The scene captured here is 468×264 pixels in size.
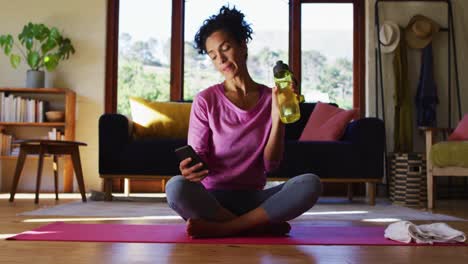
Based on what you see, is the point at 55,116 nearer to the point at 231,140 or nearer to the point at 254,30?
the point at 254,30

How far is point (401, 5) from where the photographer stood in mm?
5762

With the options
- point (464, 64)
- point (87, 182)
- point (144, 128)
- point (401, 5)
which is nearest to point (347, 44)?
point (401, 5)

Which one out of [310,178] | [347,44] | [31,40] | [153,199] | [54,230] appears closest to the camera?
[310,178]

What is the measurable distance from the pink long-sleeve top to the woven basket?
106 inches

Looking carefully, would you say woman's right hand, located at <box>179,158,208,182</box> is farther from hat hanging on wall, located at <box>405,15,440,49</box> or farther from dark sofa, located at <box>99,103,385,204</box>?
hat hanging on wall, located at <box>405,15,440,49</box>

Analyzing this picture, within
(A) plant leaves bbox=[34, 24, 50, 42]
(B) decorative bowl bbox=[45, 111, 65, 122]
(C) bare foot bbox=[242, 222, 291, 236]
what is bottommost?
(C) bare foot bbox=[242, 222, 291, 236]

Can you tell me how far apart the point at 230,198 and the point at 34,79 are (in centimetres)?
383

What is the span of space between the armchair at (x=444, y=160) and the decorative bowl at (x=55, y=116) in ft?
10.2

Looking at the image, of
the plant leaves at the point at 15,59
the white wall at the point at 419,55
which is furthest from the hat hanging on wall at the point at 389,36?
the plant leaves at the point at 15,59

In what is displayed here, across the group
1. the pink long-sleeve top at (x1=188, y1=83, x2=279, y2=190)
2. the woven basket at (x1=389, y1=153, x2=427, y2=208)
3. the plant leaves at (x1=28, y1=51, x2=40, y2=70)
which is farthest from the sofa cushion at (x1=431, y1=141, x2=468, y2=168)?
the plant leaves at (x1=28, y1=51, x2=40, y2=70)

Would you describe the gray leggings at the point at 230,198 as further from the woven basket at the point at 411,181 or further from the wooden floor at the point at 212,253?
the woven basket at the point at 411,181

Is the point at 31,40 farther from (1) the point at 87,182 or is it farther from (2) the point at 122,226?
(2) the point at 122,226

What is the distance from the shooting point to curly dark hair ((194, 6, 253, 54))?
2133mm

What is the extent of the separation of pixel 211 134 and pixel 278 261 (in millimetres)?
626
